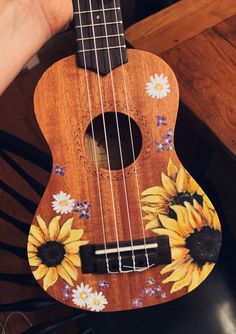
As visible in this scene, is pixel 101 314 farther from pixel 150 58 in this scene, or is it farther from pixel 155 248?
pixel 150 58

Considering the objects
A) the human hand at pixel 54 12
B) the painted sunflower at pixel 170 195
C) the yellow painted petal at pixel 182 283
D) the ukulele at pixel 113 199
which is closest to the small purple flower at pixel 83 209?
the ukulele at pixel 113 199

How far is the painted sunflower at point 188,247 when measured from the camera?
2.60ft

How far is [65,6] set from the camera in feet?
3.22

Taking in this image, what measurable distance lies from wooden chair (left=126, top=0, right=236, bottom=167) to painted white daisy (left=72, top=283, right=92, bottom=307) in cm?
41

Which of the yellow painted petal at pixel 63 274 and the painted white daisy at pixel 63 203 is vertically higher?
the painted white daisy at pixel 63 203

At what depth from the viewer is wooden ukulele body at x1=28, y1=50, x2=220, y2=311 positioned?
0.79 meters

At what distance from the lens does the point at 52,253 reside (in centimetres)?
79

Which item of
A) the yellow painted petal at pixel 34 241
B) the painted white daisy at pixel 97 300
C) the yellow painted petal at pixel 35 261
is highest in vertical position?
the yellow painted petal at pixel 34 241

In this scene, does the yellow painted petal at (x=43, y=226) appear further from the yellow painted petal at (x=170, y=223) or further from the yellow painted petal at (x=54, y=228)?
the yellow painted petal at (x=170, y=223)

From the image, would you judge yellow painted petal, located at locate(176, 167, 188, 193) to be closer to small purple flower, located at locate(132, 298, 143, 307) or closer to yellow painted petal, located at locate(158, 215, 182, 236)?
yellow painted petal, located at locate(158, 215, 182, 236)

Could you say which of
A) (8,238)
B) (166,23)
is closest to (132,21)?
(166,23)

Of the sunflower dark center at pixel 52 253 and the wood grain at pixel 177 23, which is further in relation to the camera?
the wood grain at pixel 177 23

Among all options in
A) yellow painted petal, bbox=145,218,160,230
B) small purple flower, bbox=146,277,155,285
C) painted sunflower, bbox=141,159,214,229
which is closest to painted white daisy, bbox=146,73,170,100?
painted sunflower, bbox=141,159,214,229

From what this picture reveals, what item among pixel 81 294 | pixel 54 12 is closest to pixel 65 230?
pixel 81 294
